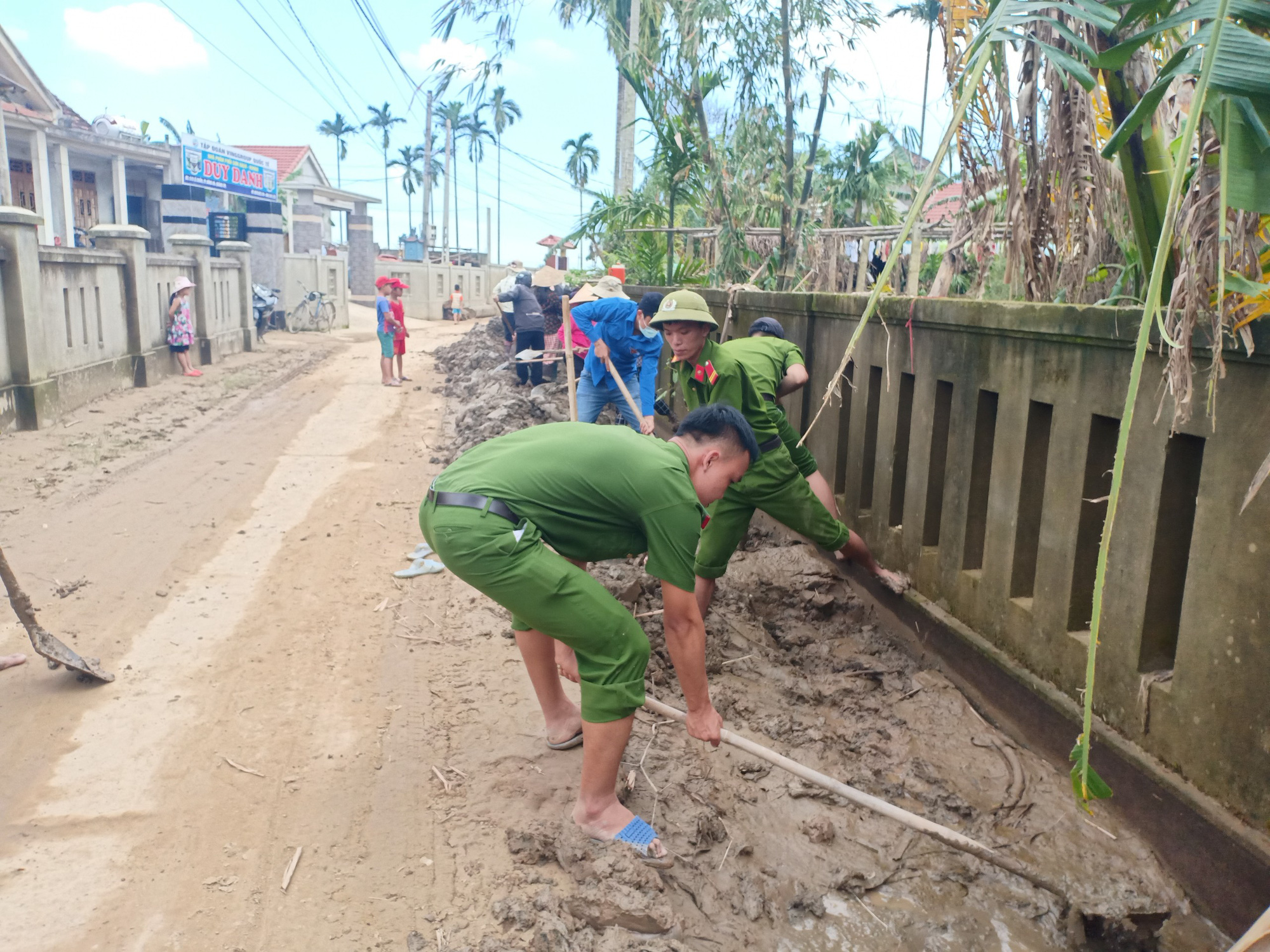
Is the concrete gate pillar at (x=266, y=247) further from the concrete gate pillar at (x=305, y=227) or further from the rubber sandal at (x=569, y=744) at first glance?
the rubber sandal at (x=569, y=744)

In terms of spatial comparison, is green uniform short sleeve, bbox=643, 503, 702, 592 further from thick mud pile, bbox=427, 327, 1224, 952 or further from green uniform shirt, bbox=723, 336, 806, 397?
green uniform shirt, bbox=723, 336, 806, 397

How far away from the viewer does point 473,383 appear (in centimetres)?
1370

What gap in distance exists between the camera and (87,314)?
11812mm

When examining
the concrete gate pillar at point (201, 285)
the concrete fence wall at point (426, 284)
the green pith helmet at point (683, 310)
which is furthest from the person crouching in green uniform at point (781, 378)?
the concrete fence wall at point (426, 284)

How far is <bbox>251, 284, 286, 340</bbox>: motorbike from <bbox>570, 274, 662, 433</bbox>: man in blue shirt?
14694mm

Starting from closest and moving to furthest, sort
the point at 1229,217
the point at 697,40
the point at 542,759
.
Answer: the point at 1229,217, the point at 542,759, the point at 697,40

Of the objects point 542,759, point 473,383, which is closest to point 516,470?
point 542,759

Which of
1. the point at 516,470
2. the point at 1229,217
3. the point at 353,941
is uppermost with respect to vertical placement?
the point at 1229,217

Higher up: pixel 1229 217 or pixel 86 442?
pixel 1229 217

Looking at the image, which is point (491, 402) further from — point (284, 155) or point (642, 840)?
point (284, 155)

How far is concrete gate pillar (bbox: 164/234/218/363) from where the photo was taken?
16328 millimetres

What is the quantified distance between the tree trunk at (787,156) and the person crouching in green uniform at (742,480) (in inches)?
168

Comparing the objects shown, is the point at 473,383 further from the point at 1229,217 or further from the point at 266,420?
the point at 1229,217

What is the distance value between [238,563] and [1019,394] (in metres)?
4.59
